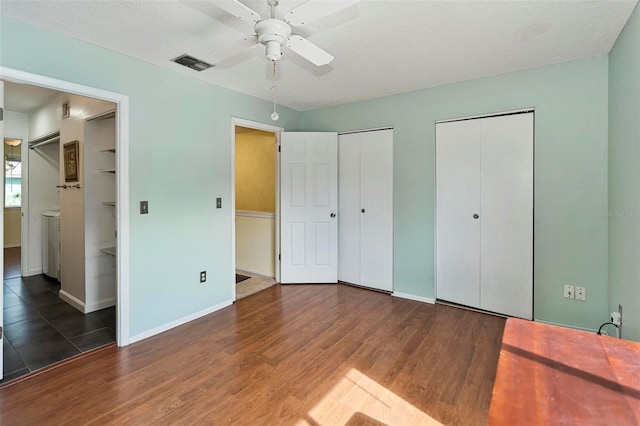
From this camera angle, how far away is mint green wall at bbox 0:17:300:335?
2303mm

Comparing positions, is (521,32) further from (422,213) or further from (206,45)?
(206,45)

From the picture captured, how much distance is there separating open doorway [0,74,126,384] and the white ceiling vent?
651mm

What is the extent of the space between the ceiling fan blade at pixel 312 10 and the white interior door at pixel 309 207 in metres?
2.57

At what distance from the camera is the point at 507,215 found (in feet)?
10.0

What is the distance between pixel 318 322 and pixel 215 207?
1.62 metres

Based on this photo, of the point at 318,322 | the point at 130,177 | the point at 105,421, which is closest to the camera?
the point at 105,421

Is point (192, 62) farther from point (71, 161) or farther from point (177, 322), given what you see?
point (177, 322)

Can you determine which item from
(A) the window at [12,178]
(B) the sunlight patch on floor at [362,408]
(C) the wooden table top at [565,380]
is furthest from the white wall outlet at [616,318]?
(A) the window at [12,178]

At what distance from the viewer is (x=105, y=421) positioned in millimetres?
1750

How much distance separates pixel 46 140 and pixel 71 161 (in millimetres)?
1265

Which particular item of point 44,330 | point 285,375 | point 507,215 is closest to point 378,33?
point 507,215

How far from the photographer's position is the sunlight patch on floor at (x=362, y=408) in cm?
174

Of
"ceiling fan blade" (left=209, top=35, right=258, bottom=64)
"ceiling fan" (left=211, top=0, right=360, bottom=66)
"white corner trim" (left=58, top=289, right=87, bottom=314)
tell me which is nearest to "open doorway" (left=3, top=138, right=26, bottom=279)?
"white corner trim" (left=58, top=289, right=87, bottom=314)

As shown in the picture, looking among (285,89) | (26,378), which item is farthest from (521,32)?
(26,378)
